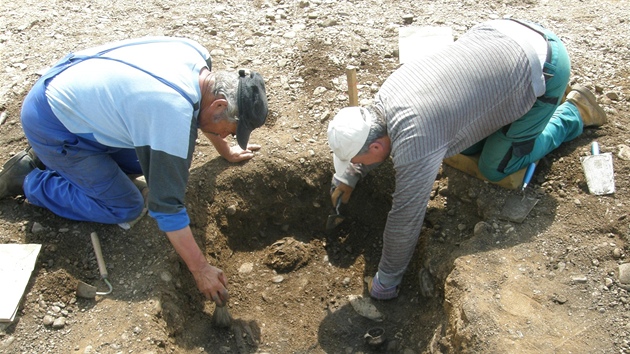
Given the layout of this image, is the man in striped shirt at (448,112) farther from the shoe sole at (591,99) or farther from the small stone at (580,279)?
the small stone at (580,279)

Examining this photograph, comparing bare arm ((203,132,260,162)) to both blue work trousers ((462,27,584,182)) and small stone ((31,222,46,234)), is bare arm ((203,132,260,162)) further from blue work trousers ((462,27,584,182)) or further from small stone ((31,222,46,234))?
blue work trousers ((462,27,584,182))

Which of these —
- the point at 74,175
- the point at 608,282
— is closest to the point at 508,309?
the point at 608,282

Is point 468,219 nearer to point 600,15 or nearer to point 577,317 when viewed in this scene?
point 577,317

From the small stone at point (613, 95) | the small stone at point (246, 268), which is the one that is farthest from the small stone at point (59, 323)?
the small stone at point (613, 95)

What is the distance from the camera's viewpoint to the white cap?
10.3 ft

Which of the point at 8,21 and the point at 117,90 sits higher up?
the point at 117,90

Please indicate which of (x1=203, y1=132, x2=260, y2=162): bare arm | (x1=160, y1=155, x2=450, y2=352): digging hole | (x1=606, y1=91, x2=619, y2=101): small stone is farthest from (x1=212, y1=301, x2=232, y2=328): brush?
(x1=606, y1=91, x2=619, y2=101): small stone

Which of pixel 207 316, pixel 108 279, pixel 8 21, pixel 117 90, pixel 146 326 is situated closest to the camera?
pixel 117 90

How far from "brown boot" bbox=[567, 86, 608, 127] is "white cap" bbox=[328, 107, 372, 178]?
186cm

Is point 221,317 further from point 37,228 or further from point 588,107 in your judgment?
point 588,107

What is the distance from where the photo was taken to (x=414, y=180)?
313 centimetres

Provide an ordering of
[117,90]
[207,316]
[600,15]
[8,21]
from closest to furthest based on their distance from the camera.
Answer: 1. [117,90]
2. [207,316]
3. [600,15]
4. [8,21]

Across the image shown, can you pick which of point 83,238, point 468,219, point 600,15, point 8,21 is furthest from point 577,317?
point 8,21

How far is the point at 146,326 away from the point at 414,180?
5.89 ft
